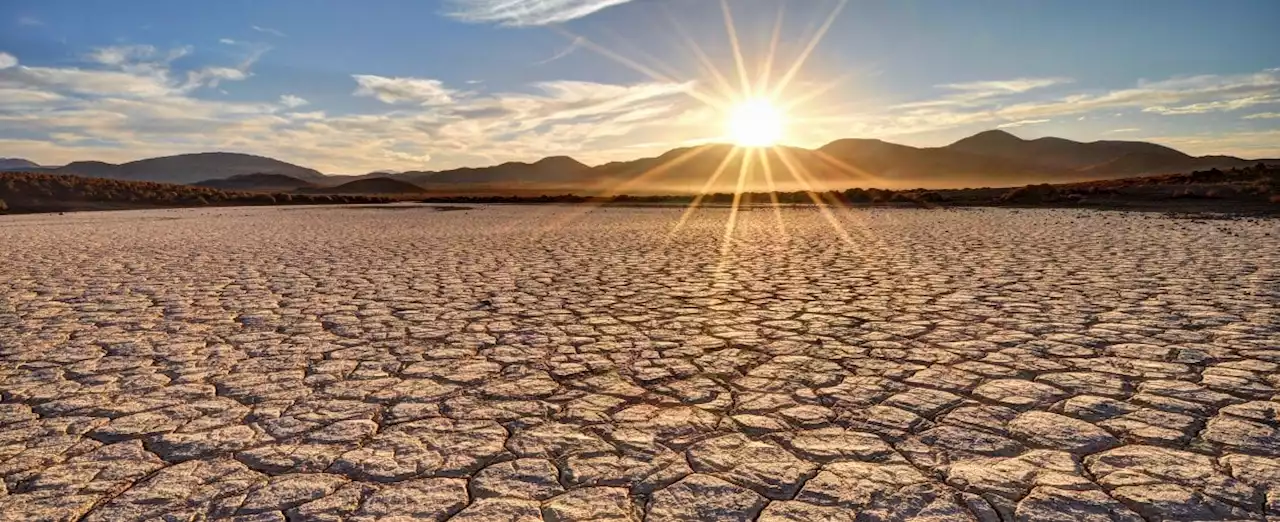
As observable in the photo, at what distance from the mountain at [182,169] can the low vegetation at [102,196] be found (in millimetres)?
127506

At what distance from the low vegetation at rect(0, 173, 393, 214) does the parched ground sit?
29.2m

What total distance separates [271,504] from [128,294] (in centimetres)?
544

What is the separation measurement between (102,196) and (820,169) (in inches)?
4062

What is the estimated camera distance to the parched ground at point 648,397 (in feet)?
7.55

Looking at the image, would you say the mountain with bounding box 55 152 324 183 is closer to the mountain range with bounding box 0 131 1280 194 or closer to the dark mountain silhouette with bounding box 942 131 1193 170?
the mountain range with bounding box 0 131 1280 194

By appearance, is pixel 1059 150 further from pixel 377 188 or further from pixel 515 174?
pixel 377 188

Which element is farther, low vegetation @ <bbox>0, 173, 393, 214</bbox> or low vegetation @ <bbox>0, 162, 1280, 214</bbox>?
low vegetation @ <bbox>0, 173, 393, 214</bbox>

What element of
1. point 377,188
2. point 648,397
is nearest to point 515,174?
point 377,188

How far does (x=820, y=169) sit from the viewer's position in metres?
119

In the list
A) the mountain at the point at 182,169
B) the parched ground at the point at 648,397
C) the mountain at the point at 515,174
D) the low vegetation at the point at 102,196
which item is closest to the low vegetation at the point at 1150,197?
Result: the parched ground at the point at 648,397

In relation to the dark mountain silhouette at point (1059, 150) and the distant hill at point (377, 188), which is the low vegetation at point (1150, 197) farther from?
the dark mountain silhouette at point (1059, 150)

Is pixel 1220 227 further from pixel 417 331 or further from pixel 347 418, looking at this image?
pixel 347 418

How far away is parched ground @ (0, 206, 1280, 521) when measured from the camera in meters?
2.30

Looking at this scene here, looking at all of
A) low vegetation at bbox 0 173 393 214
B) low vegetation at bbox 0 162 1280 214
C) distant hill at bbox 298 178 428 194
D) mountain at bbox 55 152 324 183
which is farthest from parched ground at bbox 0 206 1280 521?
mountain at bbox 55 152 324 183
